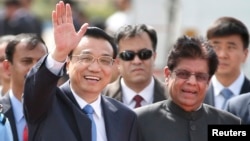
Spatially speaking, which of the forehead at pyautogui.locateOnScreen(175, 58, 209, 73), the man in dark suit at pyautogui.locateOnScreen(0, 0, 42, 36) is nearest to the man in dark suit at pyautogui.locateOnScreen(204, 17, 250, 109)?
the forehead at pyautogui.locateOnScreen(175, 58, 209, 73)

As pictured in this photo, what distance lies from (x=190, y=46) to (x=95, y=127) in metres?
0.99

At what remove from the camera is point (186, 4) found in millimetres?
14180

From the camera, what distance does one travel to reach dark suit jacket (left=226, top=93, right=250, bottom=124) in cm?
788

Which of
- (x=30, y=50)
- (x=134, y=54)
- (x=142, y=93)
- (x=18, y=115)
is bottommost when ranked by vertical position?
(x=142, y=93)

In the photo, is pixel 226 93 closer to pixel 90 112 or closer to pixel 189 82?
pixel 189 82

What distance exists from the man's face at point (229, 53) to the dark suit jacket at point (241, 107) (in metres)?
0.94

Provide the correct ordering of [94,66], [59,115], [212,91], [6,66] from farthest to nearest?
[212,91]
[6,66]
[94,66]
[59,115]

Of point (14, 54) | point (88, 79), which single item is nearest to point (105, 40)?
point (88, 79)

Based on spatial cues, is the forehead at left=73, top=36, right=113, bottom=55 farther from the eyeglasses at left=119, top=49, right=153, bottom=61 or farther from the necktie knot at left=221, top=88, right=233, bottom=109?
the necktie knot at left=221, top=88, right=233, bottom=109

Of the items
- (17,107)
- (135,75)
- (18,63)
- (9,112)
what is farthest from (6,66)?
(135,75)

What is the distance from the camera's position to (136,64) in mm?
8453

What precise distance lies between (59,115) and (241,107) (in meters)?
1.88

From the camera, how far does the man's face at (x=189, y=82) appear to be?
283 inches

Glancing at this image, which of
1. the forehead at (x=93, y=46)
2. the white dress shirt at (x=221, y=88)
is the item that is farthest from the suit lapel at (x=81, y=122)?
the white dress shirt at (x=221, y=88)
